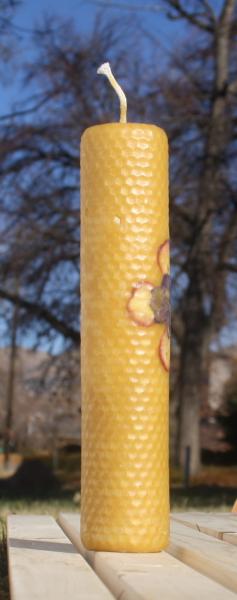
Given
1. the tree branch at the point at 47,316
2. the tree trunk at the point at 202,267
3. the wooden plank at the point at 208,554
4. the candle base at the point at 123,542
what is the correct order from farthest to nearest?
Answer: the tree branch at the point at 47,316
the tree trunk at the point at 202,267
the candle base at the point at 123,542
the wooden plank at the point at 208,554

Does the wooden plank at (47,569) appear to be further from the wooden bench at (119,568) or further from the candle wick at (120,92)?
the candle wick at (120,92)

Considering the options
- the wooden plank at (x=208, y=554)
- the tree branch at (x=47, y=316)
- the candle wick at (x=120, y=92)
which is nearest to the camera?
the wooden plank at (x=208, y=554)

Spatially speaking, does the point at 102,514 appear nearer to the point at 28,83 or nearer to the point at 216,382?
the point at 28,83

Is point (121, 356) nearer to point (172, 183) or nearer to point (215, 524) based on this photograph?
point (215, 524)

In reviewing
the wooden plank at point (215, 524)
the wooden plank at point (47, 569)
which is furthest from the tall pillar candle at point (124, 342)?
the wooden plank at point (215, 524)

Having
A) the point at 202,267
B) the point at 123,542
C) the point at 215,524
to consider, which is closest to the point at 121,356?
the point at 123,542

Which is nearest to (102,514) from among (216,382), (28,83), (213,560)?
(213,560)

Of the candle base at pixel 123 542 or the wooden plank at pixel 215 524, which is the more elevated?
the candle base at pixel 123 542
